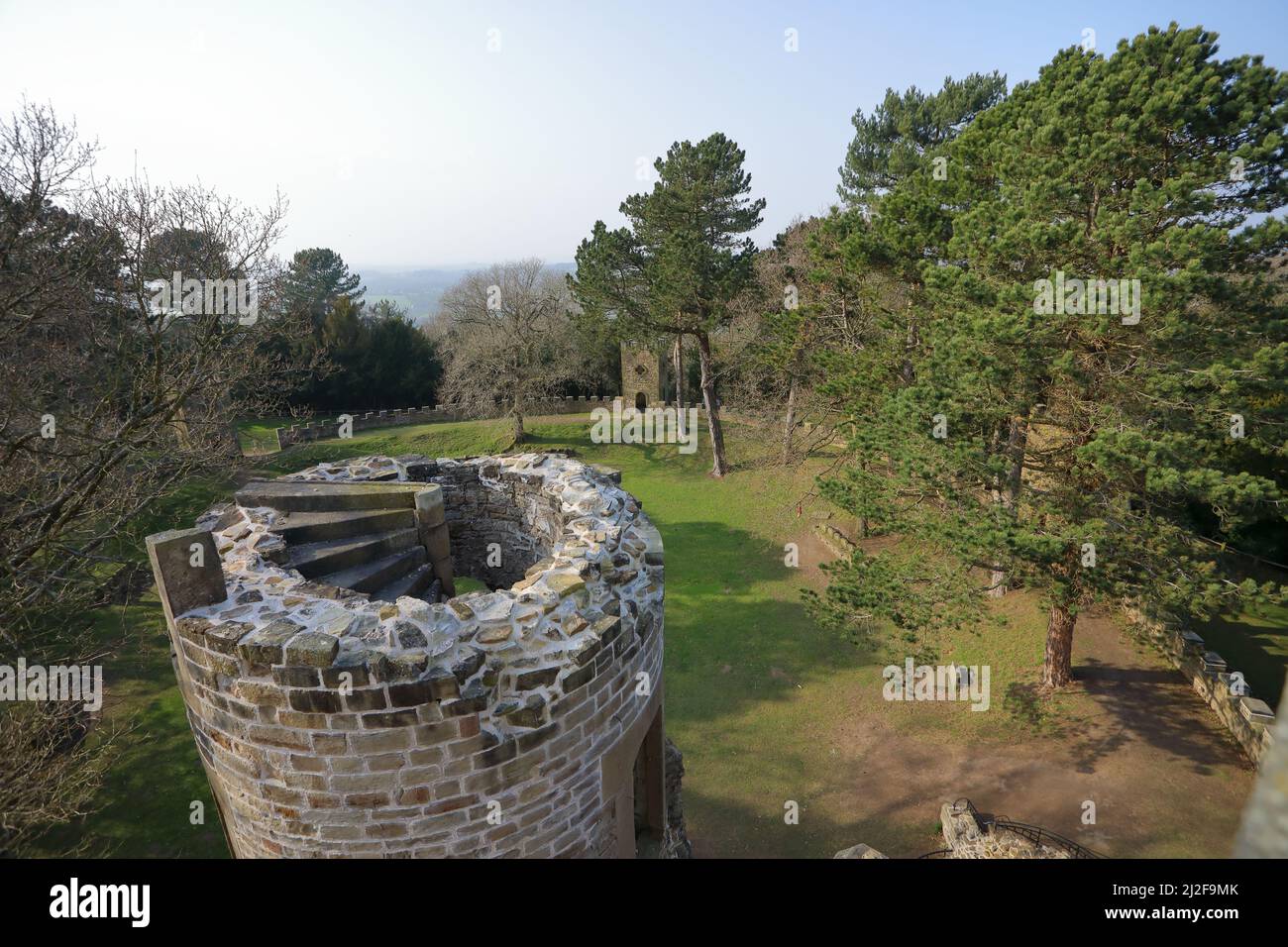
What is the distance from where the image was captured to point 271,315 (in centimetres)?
1645

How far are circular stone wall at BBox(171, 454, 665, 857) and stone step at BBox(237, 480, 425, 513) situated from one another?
2140 mm

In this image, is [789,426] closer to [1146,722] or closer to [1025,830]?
[1146,722]

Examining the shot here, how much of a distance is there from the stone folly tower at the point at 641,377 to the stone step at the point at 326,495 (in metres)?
30.1

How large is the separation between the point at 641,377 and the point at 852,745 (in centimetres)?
2960

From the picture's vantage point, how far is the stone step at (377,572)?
753 centimetres

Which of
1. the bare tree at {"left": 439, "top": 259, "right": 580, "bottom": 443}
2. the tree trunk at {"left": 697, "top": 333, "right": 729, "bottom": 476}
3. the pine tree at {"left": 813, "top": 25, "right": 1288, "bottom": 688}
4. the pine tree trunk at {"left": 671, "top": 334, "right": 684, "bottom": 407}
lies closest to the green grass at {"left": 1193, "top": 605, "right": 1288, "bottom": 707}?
the pine tree at {"left": 813, "top": 25, "right": 1288, "bottom": 688}

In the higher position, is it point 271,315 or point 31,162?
point 31,162

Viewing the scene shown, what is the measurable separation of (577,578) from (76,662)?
30.0 feet

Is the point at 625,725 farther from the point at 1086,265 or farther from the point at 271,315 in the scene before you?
the point at 271,315

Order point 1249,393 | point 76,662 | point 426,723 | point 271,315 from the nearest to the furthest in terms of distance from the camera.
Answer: point 426,723 → point 1249,393 → point 76,662 → point 271,315

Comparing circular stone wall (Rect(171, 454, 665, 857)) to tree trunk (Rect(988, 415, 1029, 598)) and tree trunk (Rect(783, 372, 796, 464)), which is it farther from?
tree trunk (Rect(783, 372, 796, 464))
